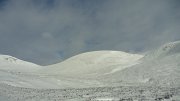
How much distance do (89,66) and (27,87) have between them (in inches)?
1600

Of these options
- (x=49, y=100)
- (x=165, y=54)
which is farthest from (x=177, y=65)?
(x=49, y=100)

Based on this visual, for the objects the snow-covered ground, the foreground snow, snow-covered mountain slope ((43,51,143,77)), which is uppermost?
snow-covered mountain slope ((43,51,143,77))

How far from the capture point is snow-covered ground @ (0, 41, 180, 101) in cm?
2397

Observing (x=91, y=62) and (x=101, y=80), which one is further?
(x=91, y=62)

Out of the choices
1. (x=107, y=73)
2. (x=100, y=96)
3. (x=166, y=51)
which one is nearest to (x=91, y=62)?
(x=107, y=73)

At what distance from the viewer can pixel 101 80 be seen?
45.6 metres

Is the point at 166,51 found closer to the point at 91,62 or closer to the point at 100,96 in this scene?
the point at 91,62

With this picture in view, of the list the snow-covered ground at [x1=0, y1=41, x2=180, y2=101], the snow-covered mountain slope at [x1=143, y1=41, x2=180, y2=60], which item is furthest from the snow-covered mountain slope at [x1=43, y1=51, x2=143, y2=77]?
the snow-covered mountain slope at [x1=143, y1=41, x2=180, y2=60]

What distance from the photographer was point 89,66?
233 ft

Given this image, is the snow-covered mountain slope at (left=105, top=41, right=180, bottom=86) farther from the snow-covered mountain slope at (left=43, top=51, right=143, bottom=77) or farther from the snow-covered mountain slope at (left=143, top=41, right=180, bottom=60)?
the snow-covered mountain slope at (left=43, top=51, right=143, bottom=77)

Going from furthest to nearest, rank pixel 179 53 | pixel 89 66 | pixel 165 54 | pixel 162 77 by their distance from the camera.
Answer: pixel 89 66
pixel 165 54
pixel 179 53
pixel 162 77

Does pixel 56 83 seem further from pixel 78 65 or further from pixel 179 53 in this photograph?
pixel 78 65

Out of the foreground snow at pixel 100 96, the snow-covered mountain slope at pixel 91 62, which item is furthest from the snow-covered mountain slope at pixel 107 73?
the foreground snow at pixel 100 96

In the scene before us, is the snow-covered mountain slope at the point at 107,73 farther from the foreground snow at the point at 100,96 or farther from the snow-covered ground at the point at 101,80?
the foreground snow at the point at 100,96
